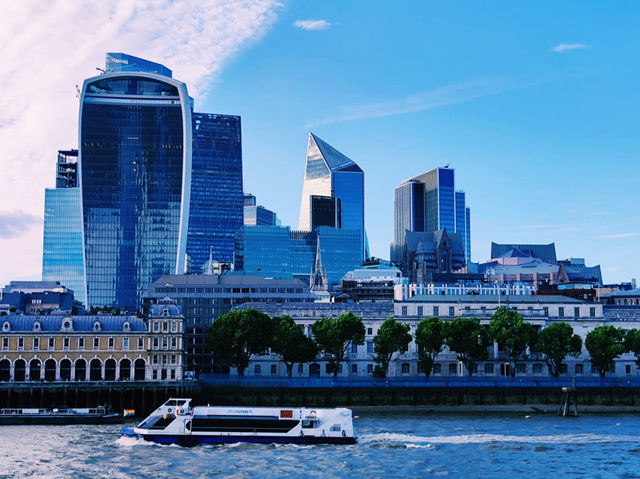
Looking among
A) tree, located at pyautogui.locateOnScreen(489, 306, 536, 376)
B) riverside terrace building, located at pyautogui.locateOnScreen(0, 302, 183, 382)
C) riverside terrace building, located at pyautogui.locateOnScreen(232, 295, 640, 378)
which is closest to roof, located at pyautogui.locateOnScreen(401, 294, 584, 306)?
riverside terrace building, located at pyautogui.locateOnScreen(232, 295, 640, 378)

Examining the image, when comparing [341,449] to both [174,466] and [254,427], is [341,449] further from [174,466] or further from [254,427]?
[174,466]

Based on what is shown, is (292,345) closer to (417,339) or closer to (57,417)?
(417,339)

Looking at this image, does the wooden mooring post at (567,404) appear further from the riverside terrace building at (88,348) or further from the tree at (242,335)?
the riverside terrace building at (88,348)

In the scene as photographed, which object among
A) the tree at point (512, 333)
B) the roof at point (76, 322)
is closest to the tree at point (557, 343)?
the tree at point (512, 333)

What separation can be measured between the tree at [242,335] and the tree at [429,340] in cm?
2574

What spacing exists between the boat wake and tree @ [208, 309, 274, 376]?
55610 mm

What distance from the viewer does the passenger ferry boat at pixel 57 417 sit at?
125000 mm

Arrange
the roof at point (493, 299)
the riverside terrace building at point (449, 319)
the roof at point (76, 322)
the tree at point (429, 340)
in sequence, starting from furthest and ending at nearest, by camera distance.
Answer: the roof at point (493, 299) < the riverside terrace building at point (449, 319) < the roof at point (76, 322) < the tree at point (429, 340)

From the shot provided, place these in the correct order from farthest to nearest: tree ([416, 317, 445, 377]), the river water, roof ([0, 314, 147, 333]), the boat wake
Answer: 1. roof ([0, 314, 147, 333])
2. tree ([416, 317, 445, 377])
3. the boat wake
4. the river water

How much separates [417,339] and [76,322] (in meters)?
58.7

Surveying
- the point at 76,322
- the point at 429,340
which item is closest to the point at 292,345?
the point at 429,340

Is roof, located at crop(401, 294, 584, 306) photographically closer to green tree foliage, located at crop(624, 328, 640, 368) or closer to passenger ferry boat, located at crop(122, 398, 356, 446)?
green tree foliage, located at crop(624, 328, 640, 368)

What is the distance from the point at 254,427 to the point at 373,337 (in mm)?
70918

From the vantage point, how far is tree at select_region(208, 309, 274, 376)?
160625 millimetres
